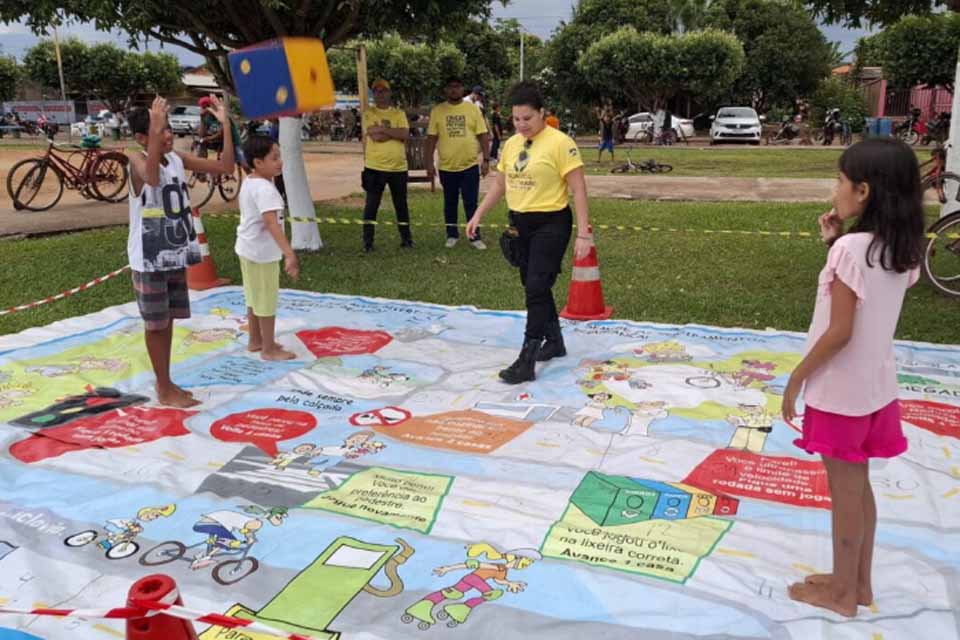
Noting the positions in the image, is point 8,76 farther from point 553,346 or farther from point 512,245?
point 553,346

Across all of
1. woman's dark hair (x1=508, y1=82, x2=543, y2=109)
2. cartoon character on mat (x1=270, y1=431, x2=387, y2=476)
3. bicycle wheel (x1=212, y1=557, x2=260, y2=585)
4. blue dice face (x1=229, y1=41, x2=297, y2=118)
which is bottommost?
bicycle wheel (x1=212, y1=557, x2=260, y2=585)

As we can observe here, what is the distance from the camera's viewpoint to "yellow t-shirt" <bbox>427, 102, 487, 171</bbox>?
884 cm

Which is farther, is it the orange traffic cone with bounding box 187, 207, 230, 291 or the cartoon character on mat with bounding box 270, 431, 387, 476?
the orange traffic cone with bounding box 187, 207, 230, 291

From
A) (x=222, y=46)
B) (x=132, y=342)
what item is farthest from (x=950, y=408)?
(x=222, y=46)

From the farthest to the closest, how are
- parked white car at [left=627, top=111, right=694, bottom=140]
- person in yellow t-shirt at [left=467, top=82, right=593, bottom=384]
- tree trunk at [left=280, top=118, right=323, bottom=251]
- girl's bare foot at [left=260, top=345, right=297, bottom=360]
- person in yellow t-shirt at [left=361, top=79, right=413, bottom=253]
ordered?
parked white car at [left=627, top=111, right=694, bottom=140] < tree trunk at [left=280, top=118, right=323, bottom=251] < person in yellow t-shirt at [left=361, top=79, right=413, bottom=253] < girl's bare foot at [left=260, top=345, right=297, bottom=360] < person in yellow t-shirt at [left=467, top=82, right=593, bottom=384]

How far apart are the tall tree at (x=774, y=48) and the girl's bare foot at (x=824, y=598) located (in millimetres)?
43721

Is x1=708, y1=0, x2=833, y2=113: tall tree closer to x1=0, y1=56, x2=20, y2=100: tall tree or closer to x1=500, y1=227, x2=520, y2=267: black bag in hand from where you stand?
x1=0, y1=56, x2=20, y2=100: tall tree

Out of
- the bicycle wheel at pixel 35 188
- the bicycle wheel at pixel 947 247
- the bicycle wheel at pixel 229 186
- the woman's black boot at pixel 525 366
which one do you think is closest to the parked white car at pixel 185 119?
the bicycle wheel at pixel 229 186

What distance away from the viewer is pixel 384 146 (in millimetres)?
8758

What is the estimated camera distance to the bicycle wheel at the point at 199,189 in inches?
516

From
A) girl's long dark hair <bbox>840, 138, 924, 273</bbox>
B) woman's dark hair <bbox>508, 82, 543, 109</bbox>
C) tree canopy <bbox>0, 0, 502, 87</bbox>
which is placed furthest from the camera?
tree canopy <bbox>0, 0, 502, 87</bbox>

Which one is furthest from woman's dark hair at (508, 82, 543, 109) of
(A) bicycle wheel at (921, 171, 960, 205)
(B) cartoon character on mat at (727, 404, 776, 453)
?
(A) bicycle wheel at (921, 171, 960, 205)

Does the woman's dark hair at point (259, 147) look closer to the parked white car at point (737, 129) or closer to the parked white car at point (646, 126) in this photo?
the parked white car at point (737, 129)

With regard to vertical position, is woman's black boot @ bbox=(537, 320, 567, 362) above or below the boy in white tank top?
below
